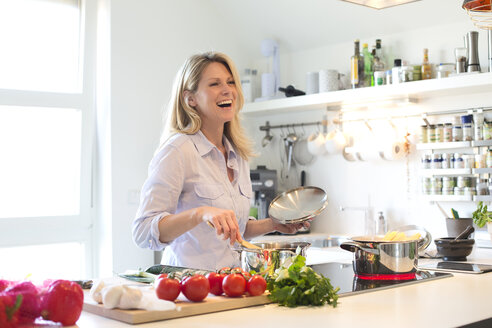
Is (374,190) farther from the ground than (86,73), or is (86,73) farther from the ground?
(86,73)

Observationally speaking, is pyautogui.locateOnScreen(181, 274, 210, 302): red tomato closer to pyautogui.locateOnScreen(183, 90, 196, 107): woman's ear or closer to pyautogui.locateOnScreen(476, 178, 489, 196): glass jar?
pyautogui.locateOnScreen(183, 90, 196, 107): woman's ear

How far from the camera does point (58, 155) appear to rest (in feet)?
13.9

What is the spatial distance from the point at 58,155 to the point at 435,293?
2983mm

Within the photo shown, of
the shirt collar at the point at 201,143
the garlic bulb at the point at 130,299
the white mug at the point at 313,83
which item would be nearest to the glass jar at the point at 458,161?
the white mug at the point at 313,83

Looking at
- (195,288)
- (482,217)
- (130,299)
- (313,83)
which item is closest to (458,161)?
(482,217)

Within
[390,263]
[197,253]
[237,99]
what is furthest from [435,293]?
[237,99]

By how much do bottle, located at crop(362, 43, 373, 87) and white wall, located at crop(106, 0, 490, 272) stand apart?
13cm

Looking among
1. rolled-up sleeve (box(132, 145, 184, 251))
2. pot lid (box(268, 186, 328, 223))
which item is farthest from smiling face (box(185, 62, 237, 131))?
pot lid (box(268, 186, 328, 223))

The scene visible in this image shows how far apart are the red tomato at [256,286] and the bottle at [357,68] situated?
254 cm

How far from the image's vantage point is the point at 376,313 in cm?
158

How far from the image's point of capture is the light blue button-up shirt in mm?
2168

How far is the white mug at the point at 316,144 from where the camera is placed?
434cm

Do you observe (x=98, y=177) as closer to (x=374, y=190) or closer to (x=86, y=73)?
(x=86, y=73)

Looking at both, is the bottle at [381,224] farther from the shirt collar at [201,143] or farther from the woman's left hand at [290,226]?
the shirt collar at [201,143]
